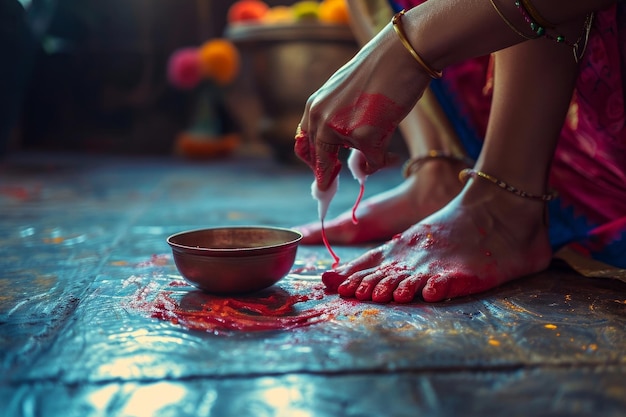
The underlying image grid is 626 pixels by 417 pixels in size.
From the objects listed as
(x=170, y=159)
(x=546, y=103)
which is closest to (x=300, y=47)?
(x=170, y=159)

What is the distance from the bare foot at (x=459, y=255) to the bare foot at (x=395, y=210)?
296 mm

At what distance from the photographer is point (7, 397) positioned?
65cm

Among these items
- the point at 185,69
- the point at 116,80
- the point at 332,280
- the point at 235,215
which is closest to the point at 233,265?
the point at 332,280

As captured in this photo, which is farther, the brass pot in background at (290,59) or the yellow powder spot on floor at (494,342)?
the brass pot in background at (290,59)

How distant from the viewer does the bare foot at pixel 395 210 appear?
1412mm

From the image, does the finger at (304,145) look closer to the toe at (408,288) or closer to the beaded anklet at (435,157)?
the toe at (408,288)

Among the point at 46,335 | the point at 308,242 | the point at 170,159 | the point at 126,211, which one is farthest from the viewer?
the point at 170,159

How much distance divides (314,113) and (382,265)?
0.27 meters

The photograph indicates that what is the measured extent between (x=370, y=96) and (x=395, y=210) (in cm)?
55

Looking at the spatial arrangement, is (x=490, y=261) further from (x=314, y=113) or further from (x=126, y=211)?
(x=126, y=211)

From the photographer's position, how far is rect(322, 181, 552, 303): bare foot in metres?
0.97

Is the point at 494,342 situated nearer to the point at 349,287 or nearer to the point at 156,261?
the point at 349,287

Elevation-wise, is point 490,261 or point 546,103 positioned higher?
point 546,103

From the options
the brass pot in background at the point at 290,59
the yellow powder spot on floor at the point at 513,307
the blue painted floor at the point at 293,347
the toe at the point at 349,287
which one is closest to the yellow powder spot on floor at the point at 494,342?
the blue painted floor at the point at 293,347
